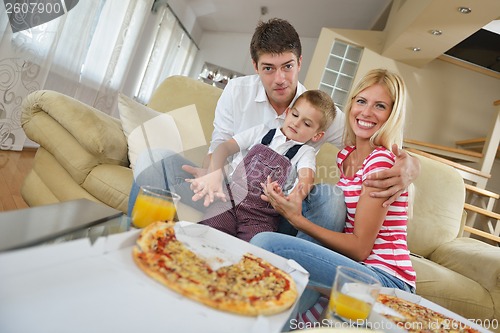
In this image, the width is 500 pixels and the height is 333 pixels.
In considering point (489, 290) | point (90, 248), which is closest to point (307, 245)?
point (90, 248)

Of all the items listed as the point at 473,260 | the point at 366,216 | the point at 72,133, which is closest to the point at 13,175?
the point at 72,133

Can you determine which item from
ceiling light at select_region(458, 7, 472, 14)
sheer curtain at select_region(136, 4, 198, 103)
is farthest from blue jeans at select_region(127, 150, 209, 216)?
sheer curtain at select_region(136, 4, 198, 103)

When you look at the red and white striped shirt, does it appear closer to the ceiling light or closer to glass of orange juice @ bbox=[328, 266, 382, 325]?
glass of orange juice @ bbox=[328, 266, 382, 325]

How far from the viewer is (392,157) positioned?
119cm

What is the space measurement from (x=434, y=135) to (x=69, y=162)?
556 centimetres

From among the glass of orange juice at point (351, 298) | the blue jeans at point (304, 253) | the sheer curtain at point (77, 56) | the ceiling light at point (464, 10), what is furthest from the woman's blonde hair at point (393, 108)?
the ceiling light at point (464, 10)

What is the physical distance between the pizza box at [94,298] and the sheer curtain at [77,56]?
98.7 inches

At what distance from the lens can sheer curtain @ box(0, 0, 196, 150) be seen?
260 centimetres

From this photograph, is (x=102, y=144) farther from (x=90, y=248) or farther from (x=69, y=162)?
(x=90, y=248)

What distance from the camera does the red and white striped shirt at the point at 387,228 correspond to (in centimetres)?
117

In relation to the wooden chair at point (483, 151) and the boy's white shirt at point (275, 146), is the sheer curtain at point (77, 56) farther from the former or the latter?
the wooden chair at point (483, 151)

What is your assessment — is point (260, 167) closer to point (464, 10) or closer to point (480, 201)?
point (464, 10)

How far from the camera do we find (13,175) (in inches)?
86.8

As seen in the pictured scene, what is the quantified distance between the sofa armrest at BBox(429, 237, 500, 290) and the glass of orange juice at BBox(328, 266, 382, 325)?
1353 millimetres
